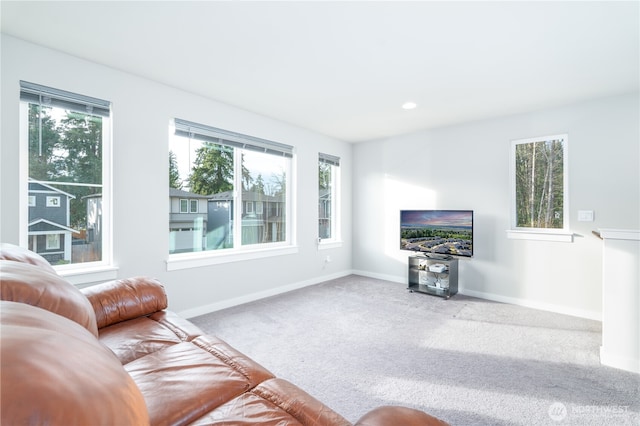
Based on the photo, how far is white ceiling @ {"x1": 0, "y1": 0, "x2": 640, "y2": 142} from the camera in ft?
6.38

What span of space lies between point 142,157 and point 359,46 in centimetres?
230

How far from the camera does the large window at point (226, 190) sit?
10.9ft

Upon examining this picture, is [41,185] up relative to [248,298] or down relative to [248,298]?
up

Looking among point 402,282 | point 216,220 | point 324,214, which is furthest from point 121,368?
point 402,282

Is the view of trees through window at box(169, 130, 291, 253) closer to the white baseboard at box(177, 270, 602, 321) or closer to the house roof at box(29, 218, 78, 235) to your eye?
the white baseboard at box(177, 270, 602, 321)

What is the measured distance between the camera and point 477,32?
84.5 inches

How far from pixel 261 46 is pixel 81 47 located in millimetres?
1474

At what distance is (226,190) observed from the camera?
378cm

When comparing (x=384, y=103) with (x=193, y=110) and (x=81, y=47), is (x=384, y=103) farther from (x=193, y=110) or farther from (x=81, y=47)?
(x=81, y=47)

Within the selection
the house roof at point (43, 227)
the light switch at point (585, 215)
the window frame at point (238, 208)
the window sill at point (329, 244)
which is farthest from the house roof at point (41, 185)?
the light switch at point (585, 215)

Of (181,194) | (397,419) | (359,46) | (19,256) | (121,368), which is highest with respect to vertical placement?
(359,46)

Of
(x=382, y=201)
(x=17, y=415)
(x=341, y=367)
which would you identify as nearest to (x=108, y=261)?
(x=341, y=367)

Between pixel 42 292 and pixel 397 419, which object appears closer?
pixel 397 419

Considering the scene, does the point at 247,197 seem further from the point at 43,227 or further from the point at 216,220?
the point at 43,227
